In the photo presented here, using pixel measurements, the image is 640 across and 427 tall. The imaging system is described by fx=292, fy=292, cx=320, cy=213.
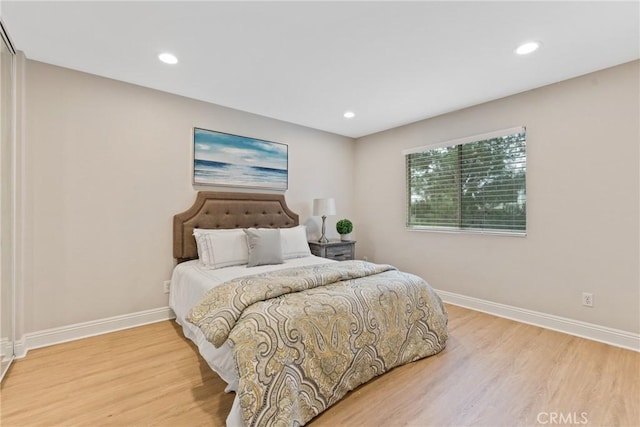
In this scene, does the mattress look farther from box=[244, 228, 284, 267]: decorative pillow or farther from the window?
the window

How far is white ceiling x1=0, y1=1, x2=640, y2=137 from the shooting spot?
1.80m

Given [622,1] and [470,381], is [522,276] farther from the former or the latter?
[622,1]

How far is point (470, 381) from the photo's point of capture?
1.93 m

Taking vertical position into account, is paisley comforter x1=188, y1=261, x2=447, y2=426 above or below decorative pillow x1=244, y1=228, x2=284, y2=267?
below

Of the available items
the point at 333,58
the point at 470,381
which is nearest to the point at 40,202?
the point at 333,58

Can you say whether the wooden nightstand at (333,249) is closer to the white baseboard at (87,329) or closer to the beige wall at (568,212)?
the beige wall at (568,212)

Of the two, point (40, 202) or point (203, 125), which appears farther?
point (203, 125)

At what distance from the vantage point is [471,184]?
3428 millimetres

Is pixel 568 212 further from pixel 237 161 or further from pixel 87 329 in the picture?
pixel 87 329

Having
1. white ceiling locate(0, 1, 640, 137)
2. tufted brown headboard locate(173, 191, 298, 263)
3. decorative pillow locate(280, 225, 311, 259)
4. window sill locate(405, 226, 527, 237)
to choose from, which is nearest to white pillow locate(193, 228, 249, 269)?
tufted brown headboard locate(173, 191, 298, 263)

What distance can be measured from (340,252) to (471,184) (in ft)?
5.95

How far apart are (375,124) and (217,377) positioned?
348 centimetres

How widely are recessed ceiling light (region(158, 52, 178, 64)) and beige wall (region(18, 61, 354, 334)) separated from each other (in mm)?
710

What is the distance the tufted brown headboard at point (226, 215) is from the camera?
120 inches
